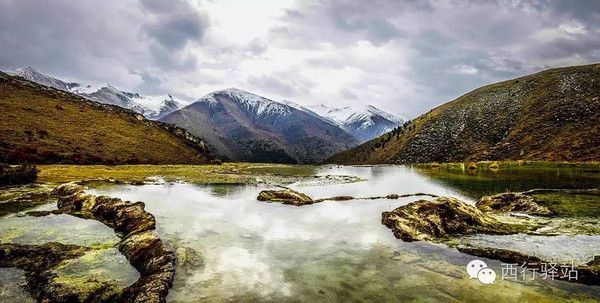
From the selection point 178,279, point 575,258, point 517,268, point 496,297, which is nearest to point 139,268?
point 178,279

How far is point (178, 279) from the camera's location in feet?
39.1

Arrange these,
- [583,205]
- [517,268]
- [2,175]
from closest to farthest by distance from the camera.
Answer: [517,268]
[583,205]
[2,175]

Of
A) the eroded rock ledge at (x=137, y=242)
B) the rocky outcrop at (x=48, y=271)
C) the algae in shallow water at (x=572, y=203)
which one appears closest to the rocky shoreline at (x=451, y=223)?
the algae in shallow water at (x=572, y=203)

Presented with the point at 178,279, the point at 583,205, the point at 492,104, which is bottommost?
the point at 178,279

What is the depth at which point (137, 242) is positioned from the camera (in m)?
15.2

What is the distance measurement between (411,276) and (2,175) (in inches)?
1898

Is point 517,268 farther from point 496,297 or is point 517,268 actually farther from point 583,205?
point 583,205

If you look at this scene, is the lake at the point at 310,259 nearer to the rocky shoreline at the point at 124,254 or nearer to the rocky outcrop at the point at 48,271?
the rocky shoreline at the point at 124,254

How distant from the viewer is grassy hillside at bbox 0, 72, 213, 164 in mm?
73688

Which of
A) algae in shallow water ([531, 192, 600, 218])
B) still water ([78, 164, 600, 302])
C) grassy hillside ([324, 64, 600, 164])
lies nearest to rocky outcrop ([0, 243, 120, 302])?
still water ([78, 164, 600, 302])

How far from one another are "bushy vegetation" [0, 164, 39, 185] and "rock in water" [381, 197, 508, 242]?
4531 cm

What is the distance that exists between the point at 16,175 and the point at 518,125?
167 metres

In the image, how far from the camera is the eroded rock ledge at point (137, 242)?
1049 centimetres

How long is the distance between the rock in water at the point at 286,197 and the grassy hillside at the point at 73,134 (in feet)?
215
